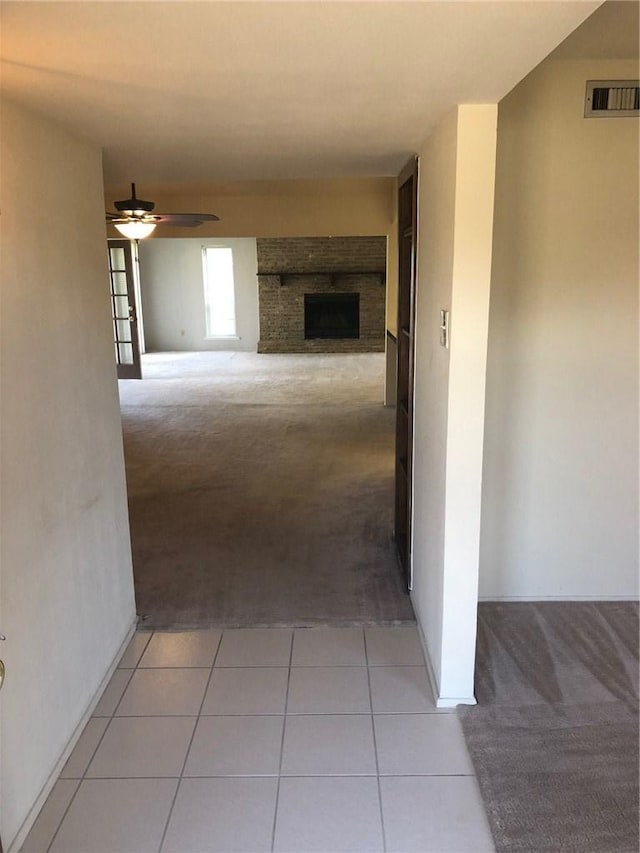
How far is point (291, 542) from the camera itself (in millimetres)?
3783

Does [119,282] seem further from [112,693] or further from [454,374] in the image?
[454,374]

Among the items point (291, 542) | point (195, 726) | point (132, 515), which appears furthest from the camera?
point (132, 515)

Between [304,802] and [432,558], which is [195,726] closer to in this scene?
[304,802]

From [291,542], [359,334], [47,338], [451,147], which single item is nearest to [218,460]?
[291,542]

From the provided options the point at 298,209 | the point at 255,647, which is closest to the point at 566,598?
the point at 255,647

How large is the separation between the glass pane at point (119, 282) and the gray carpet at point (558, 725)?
7.73 m

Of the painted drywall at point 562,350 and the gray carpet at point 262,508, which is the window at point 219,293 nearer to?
the gray carpet at point 262,508

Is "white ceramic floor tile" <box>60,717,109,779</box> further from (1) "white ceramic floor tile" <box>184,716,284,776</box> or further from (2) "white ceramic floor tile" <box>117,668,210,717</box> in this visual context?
(1) "white ceramic floor tile" <box>184,716,284,776</box>

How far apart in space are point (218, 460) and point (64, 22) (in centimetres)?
433

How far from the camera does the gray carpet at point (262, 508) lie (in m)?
3.11

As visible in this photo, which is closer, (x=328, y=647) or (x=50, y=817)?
(x=50, y=817)

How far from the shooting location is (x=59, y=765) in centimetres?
204

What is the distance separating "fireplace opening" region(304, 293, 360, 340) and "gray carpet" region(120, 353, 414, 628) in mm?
4185

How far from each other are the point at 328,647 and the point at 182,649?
2.01ft
